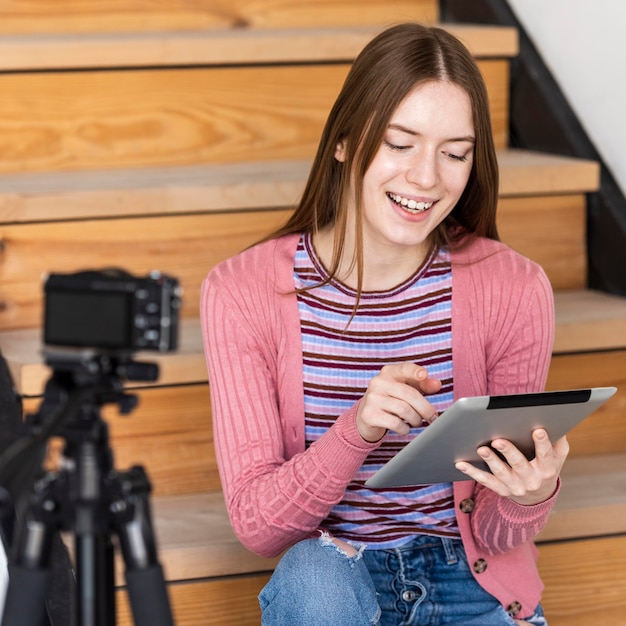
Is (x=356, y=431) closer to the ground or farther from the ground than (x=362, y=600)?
farther from the ground

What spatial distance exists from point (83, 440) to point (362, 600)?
55cm

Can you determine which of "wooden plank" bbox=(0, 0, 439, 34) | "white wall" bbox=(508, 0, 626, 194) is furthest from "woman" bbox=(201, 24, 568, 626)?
"wooden plank" bbox=(0, 0, 439, 34)

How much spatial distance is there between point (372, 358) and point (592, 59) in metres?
0.82

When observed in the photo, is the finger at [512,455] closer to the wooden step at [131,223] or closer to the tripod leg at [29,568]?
the tripod leg at [29,568]

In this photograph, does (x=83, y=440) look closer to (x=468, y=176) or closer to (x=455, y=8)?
(x=468, y=176)

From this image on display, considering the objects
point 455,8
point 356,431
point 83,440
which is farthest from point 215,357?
point 455,8

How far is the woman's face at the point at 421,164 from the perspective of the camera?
4.36 feet

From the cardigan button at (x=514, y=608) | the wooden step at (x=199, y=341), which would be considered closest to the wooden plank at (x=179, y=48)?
the wooden step at (x=199, y=341)

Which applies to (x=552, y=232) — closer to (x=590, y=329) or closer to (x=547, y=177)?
(x=547, y=177)

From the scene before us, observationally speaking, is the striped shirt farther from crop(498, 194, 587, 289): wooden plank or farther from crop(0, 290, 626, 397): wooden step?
crop(498, 194, 587, 289): wooden plank

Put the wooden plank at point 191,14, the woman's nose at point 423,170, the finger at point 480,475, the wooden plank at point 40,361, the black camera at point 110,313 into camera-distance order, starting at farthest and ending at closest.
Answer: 1. the wooden plank at point 191,14
2. the wooden plank at point 40,361
3. the woman's nose at point 423,170
4. the finger at point 480,475
5. the black camera at point 110,313

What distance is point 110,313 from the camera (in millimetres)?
783

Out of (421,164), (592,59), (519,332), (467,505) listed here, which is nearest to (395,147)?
(421,164)

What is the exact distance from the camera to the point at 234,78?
1952 mm
